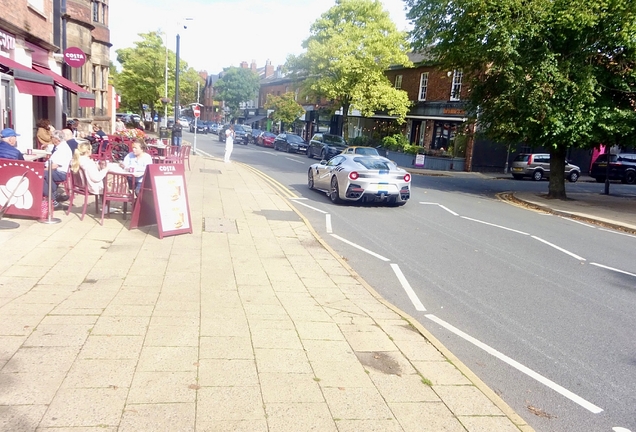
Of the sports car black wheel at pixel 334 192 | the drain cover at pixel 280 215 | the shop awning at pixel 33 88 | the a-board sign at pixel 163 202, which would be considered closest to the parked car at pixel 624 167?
the sports car black wheel at pixel 334 192

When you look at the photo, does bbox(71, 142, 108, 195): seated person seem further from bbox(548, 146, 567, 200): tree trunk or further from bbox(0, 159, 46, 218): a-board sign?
bbox(548, 146, 567, 200): tree trunk

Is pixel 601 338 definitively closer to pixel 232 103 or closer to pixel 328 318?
pixel 328 318

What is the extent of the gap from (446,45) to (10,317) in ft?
59.6

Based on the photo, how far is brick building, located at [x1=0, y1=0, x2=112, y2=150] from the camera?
43.6 feet

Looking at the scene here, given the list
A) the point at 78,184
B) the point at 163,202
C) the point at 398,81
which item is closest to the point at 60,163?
the point at 78,184

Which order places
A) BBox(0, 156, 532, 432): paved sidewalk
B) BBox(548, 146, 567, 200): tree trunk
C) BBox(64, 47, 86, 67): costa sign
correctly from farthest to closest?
1. BBox(548, 146, 567, 200): tree trunk
2. BBox(64, 47, 86, 67): costa sign
3. BBox(0, 156, 532, 432): paved sidewalk

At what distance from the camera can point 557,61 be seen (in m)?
17.1

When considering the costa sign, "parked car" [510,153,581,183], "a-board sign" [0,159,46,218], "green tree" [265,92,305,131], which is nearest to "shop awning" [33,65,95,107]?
the costa sign

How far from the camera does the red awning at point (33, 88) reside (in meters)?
12.7

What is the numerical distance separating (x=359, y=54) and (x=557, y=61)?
67.6ft

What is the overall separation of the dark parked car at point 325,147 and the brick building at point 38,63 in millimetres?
14289

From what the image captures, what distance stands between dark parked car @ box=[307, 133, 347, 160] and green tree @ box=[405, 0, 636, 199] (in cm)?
1683

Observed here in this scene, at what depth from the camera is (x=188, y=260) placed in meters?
7.18

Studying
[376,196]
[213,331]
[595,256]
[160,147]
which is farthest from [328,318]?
[160,147]
